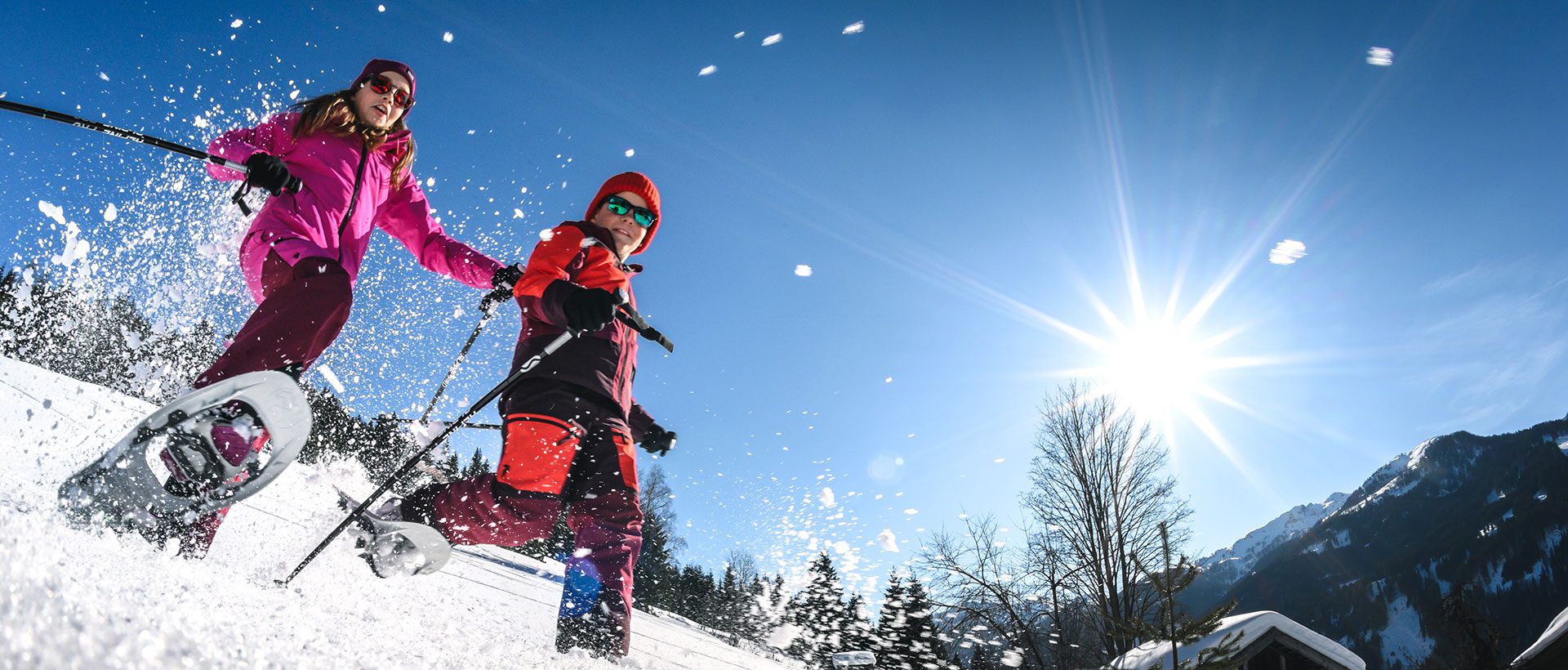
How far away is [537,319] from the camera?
290cm

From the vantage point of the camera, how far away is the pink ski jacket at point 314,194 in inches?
94.5

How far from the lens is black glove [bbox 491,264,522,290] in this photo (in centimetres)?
318

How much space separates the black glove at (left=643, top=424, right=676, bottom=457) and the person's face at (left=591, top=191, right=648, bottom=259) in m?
0.92

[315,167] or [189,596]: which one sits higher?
[315,167]

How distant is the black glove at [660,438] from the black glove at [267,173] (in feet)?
6.09

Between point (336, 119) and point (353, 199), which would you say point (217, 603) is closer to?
point (353, 199)

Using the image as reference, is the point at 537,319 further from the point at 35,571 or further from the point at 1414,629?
the point at 1414,629

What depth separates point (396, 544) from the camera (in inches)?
95.7

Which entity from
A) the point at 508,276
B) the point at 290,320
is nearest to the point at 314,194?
Result: the point at 290,320

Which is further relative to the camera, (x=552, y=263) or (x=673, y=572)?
(x=673, y=572)

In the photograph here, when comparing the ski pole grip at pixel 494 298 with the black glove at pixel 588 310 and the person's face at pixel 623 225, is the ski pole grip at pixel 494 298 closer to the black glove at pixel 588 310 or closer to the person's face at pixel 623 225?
the person's face at pixel 623 225

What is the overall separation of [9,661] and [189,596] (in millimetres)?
648

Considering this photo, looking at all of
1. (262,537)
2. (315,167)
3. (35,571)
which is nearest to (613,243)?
(315,167)

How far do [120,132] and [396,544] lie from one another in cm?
182
